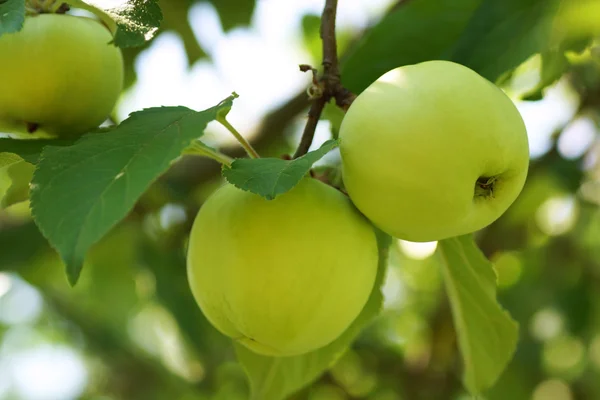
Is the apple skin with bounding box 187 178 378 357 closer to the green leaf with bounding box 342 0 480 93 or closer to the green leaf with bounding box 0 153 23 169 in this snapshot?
the green leaf with bounding box 0 153 23 169

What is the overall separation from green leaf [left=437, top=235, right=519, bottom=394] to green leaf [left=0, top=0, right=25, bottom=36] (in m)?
0.71

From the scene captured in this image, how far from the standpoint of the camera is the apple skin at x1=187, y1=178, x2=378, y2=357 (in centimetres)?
88

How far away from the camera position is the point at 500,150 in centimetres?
84

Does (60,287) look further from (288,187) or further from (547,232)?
(288,187)

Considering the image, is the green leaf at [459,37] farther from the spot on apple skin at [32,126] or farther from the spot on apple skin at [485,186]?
the spot on apple skin at [32,126]

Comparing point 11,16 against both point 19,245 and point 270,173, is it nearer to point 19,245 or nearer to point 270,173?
point 270,173

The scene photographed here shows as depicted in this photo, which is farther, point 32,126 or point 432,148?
point 32,126

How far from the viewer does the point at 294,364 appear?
4.09 feet

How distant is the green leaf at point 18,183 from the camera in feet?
3.37

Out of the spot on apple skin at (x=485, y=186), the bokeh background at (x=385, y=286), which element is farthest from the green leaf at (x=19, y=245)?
the spot on apple skin at (x=485, y=186)

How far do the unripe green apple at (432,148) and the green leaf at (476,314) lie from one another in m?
0.30

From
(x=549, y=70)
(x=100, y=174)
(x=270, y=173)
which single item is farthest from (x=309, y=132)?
(x=549, y=70)

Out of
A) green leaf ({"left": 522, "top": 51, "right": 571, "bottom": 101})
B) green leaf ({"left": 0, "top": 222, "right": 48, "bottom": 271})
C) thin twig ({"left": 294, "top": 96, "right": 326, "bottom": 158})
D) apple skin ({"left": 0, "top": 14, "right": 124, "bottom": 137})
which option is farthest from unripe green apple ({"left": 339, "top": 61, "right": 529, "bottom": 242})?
green leaf ({"left": 0, "top": 222, "right": 48, "bottom": 271})

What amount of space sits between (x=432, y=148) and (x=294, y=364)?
57 centimetres
